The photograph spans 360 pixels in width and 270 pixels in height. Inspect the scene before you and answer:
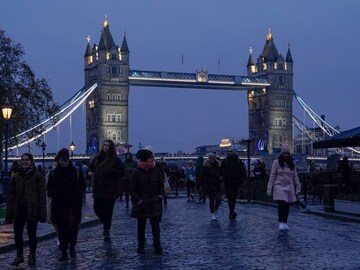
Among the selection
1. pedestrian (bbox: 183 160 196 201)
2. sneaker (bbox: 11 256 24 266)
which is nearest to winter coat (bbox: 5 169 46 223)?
sneaker (bbox: 11 256 24 266)

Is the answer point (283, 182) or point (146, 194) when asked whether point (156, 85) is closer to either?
point (283, 182)

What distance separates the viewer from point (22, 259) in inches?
404

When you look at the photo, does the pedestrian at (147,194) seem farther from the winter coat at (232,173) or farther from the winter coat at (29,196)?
the winter coat at (232,173)

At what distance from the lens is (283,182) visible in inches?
556

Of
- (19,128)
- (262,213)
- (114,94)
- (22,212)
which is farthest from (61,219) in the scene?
(114,94)

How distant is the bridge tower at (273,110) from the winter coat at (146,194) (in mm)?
108842

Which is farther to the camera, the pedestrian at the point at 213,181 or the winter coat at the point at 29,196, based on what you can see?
the pedestrian at the point at 213,181

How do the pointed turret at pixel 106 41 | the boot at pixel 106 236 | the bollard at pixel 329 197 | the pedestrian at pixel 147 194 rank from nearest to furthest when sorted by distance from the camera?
the pedestrian at pixel 147 194
the boot at pixel 106 236
the bollard at pixel 329 197
the pointed turret at pixel 106 41

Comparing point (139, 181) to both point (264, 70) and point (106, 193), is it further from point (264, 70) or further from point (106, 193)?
point (264, 70)

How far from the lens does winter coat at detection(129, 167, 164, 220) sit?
1080cm

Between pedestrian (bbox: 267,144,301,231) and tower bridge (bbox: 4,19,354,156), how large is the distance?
87.6 m

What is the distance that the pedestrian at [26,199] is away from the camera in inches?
399

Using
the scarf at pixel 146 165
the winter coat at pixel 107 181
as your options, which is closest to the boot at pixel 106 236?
the winter coat at pixel 107 181

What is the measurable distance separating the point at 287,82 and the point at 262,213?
364 ft
